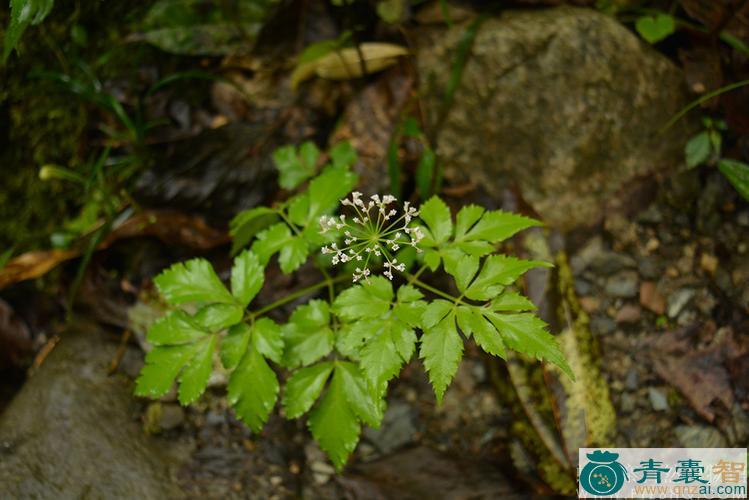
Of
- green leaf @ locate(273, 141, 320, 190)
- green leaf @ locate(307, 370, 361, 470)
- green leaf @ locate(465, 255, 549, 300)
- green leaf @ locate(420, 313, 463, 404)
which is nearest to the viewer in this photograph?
green leaf @ locate(420, 313, 463, 404)

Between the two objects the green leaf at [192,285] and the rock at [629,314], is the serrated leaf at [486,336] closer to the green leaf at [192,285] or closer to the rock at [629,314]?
the green leaf at [192,285]

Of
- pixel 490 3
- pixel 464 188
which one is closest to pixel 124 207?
pixel 464 188

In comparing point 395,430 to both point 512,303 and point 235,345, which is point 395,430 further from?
point 512,303

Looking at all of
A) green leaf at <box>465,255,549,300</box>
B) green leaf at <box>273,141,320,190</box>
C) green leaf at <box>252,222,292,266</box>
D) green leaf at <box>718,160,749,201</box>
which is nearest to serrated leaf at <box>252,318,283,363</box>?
green leaf at <box>252,222,292,266</box>

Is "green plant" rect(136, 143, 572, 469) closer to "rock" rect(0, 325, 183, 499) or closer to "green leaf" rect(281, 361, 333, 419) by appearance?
"green leaf" rect(281, 361, 333, 419)

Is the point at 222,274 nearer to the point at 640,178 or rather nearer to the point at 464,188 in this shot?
the point at 464,188
